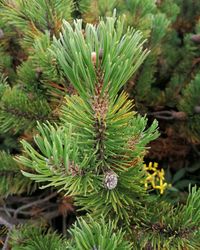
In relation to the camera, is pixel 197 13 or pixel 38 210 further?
pixel 197 13

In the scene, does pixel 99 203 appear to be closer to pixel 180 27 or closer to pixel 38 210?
pixel 38 210

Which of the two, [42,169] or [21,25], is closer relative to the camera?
[42,169]

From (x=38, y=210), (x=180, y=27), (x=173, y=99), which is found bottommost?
(x=38, y=210)

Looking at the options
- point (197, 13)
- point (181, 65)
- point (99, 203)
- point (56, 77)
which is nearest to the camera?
point (99, 203)

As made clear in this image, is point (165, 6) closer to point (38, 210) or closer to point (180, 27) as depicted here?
point (180, 27)

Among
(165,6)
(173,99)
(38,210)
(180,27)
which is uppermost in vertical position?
(165,6)

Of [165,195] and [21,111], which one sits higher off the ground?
[21,111]

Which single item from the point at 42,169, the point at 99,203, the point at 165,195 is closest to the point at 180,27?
the point at 165,195

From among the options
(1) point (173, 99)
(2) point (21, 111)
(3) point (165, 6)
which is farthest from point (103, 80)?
(3) point (165, 6)

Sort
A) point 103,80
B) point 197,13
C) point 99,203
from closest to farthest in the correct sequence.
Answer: point 103,80 < point 99,203 < point 197,13
